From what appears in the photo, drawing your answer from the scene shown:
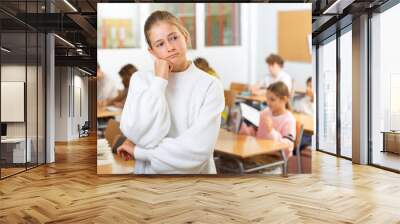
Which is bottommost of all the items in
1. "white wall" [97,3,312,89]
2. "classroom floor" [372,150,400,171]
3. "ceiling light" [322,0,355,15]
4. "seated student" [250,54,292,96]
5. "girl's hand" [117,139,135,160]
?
"classroom floor" [372,150,400,171]

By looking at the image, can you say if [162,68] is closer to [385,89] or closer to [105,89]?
[105,89]

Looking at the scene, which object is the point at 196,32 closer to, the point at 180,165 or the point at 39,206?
the point at 180,165

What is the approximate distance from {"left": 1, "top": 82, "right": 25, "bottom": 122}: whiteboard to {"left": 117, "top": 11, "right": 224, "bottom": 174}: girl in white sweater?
165 centimetres

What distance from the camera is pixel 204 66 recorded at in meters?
5.59

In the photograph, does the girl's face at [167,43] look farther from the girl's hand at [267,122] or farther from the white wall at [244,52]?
the girl's hand at [267,122]

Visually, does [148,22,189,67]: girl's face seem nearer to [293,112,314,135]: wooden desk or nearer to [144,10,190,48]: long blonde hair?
[144,10,190,48]: long blonde hair

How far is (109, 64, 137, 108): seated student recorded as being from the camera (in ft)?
18.3

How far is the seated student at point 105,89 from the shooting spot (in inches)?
220

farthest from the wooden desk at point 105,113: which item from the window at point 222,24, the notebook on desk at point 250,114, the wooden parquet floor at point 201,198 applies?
the notebook on desk at point 250,114

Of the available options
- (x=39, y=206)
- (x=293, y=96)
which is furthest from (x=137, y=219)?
(x=293, y=96)

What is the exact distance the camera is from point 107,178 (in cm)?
572

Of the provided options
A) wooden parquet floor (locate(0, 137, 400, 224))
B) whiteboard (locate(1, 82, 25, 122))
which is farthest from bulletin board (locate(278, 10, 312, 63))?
whiteboard (locate(1, 82, 25, 122))

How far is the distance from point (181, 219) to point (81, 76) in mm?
4735

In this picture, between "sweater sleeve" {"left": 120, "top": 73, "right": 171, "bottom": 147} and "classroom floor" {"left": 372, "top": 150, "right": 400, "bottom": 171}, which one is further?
"classroom floor" {"left": 372, "top": 150, "right": 400, "bottom": 171}
